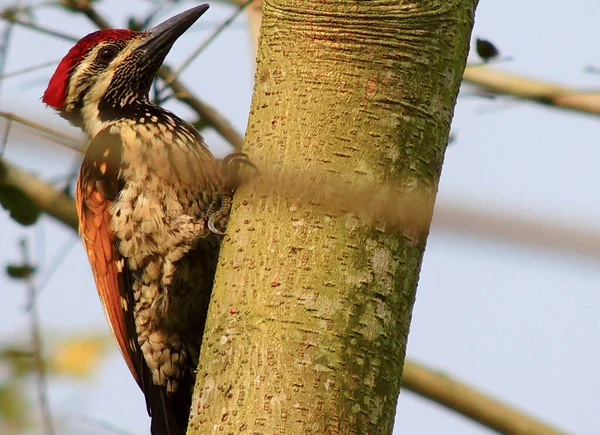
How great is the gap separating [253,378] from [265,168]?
19.6 inches

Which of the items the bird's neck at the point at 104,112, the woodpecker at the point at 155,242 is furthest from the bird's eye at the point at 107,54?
the woodpecker at the point at 155,242

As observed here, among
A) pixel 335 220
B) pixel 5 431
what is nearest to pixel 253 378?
pixel 335 220

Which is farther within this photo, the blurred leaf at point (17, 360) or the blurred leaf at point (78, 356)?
the blurred leaf at point (78, 356)

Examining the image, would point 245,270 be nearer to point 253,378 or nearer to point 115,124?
point 253,378

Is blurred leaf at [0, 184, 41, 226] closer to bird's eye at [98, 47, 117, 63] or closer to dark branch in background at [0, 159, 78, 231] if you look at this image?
dark branch in background at [0, 159, 78, 231]

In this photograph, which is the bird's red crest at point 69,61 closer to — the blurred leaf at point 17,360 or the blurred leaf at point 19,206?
the blurred leaf at point 19,206

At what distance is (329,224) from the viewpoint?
1.93 meters

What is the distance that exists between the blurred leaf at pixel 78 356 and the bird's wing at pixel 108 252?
92 centimetres

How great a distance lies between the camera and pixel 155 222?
3389mm

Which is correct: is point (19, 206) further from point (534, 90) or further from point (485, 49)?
point (534, 90)

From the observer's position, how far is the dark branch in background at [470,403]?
376 centimetres

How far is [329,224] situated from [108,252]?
1.84 metres

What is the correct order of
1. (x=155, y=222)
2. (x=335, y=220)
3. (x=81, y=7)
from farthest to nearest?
(x=81, y=7) < (x=155, y=222) < (x=335, y=220)

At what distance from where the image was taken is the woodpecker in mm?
3381
